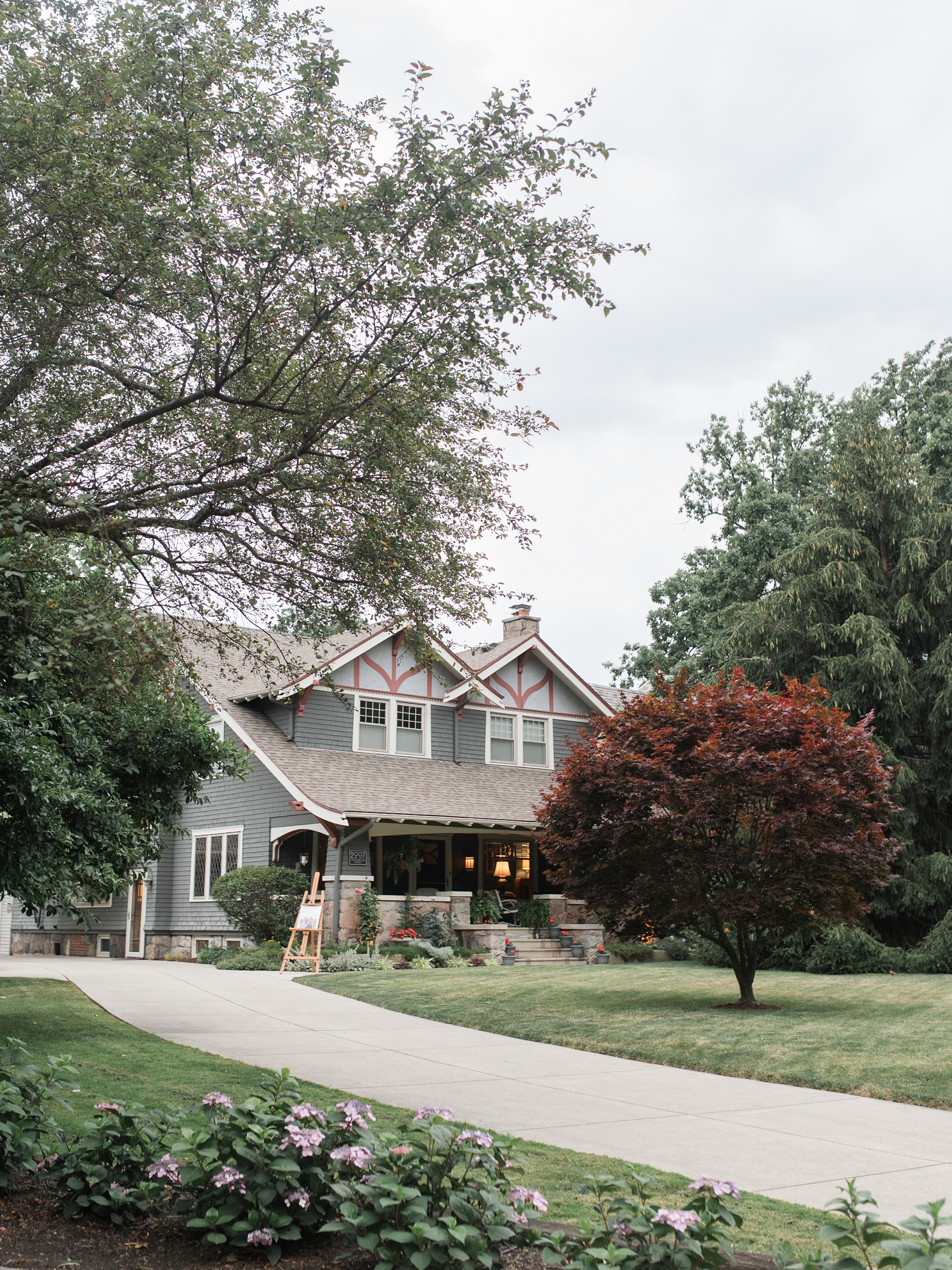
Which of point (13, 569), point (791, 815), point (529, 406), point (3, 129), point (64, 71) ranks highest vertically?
point (64, 71)

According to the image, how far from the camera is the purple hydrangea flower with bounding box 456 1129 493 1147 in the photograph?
4.05 metres

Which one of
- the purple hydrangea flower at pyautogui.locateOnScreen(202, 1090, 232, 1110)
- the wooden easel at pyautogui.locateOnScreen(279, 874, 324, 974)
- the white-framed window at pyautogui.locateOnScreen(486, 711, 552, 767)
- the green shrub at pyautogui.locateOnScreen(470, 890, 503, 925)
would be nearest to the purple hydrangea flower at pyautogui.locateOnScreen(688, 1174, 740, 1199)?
the purple hydrangea flower at pyautogui.locateOnScreen(202, 1090, 232, 1110)

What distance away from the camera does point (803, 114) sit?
10352 mm

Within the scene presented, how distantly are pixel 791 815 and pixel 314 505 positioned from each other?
6.79m

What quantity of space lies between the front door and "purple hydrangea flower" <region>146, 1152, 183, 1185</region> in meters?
22.9

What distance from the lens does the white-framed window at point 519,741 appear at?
26578mm

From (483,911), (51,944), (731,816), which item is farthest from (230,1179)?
(51,944)

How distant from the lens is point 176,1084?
303 inches

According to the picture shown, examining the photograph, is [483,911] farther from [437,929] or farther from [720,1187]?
[720,1187]

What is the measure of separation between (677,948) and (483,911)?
4.16 metres

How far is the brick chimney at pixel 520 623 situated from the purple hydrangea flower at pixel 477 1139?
23.8 meters

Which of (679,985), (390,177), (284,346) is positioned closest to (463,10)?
(390,177)

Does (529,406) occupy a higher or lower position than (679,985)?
higher

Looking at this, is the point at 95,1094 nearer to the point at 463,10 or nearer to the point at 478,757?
the point at 463,10
